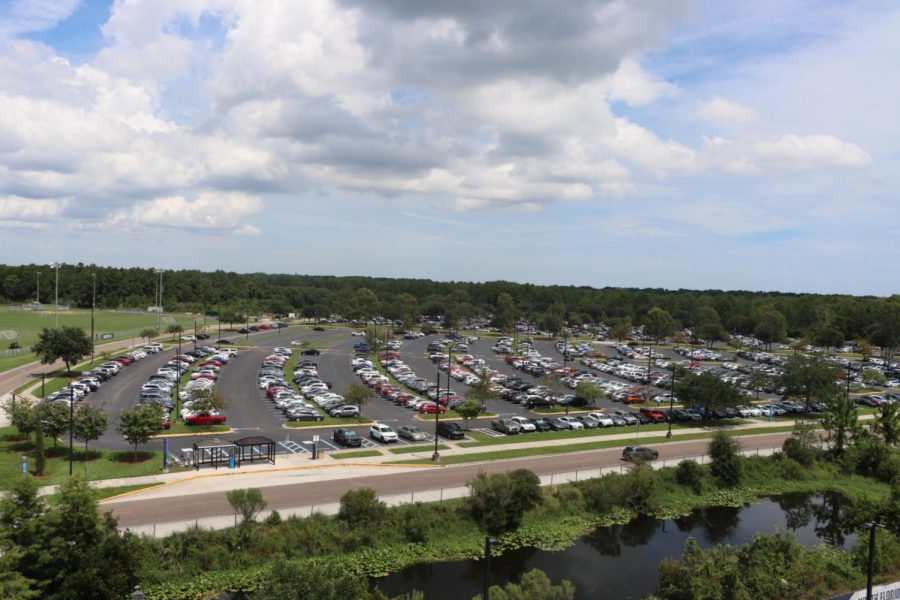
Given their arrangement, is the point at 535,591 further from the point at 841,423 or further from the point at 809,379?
the point at 809,379

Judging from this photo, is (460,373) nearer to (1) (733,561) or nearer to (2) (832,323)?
(1) (733,561)

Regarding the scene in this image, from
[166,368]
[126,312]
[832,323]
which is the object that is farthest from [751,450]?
[126,312]

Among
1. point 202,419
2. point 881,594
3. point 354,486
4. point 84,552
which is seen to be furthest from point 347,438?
point 881,594

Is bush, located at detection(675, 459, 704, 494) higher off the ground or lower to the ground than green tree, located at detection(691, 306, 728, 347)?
lower

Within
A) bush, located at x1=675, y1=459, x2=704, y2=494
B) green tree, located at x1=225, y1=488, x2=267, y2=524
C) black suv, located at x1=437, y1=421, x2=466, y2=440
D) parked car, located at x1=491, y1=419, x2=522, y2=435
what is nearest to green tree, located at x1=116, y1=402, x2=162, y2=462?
green tree, located at x1=225, y1=488, x2=267, y2=524

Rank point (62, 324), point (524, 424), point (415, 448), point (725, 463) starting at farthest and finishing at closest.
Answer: point (62, 324) → point (524, 424) → point (415, 448) → point (725, 463)

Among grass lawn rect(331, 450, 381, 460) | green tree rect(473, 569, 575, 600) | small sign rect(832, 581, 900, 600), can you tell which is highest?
green tree rect(473, 569, 575, 600)

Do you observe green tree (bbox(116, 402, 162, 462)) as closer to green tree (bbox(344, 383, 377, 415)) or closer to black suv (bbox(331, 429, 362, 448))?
black suv (bbox(331, 429, 362, 448))
